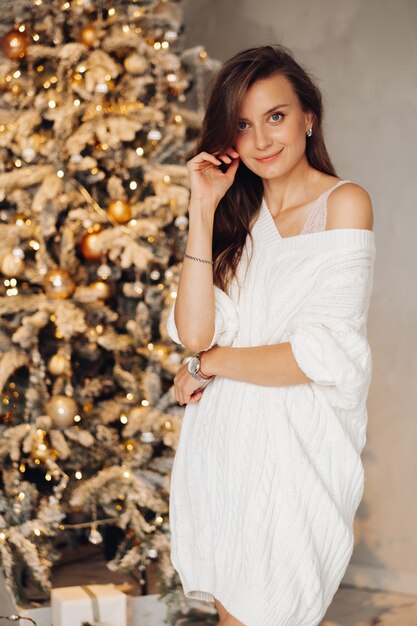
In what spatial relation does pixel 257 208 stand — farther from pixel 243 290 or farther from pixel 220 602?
pixel 220 602

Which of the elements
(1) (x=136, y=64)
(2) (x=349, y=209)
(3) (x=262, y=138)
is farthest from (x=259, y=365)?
(1) (x=136, y=64)

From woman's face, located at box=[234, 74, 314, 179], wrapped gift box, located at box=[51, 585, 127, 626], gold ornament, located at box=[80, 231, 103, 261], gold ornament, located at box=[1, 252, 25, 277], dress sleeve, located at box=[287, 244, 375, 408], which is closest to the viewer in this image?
dress sleeve, located at box=[287, 244, 375, 408]

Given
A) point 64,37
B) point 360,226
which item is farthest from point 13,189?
point 360,226

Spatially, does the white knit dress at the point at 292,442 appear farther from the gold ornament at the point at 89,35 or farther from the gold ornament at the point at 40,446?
the gold ornament at the point at 89,35

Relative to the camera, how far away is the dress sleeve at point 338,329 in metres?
1.41

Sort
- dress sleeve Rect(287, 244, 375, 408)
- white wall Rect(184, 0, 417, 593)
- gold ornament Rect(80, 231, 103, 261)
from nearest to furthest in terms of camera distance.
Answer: dress sleeve Rect(287, 244, 375, 408) → gold ornament Rect(80, 231, 103, 261) → white wall Rect(184, 0, 417, 593)

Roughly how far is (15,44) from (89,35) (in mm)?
260

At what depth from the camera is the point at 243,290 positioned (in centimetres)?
161

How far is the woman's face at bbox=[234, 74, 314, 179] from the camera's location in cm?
154

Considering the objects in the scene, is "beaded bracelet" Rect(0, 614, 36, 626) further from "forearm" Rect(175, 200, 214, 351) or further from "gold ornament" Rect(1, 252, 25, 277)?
"forearm" Rect(175, 200, 214, 351)

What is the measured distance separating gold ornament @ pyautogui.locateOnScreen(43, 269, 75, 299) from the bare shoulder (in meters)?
1.52

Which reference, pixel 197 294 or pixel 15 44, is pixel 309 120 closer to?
pixel 197 294

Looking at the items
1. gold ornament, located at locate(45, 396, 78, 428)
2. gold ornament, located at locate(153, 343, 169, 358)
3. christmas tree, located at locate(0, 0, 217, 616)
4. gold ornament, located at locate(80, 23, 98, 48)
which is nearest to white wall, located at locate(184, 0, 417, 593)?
christmas tree, located at locate(0, 0, 217, 616)

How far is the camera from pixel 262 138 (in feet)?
5.07
